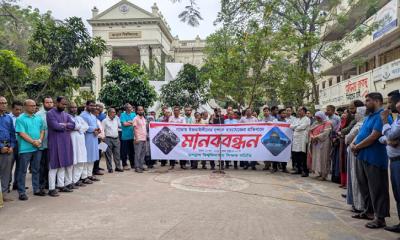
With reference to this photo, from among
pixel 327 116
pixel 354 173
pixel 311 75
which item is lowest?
pixel 354 173

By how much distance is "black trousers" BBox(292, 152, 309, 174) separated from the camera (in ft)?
29.4

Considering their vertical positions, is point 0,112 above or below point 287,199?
above

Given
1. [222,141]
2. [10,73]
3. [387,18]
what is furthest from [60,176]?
[387,18]

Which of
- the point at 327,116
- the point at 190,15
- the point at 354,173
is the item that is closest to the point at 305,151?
the point at 327,116

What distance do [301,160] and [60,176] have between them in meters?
5.78

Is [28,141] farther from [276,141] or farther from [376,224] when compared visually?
[276,141]

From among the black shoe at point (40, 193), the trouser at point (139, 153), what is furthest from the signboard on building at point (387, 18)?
the black shoe at point (40, 193)

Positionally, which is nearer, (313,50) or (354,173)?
(354,173)

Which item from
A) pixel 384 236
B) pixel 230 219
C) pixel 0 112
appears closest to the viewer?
pixel 384 236

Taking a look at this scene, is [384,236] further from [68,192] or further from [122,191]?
[68,192]

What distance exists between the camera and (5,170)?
594cm

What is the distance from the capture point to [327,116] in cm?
847

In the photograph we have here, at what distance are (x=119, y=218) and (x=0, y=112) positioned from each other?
2854mm

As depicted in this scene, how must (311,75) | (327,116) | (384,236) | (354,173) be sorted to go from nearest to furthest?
(384,236) → (354,173) → (327,116) → (311,75)
